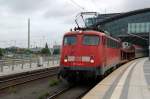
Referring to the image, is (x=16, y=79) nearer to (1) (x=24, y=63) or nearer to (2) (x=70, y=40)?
(2) (x=70, y=40)

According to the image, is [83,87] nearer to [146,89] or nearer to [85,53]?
Answer: [85,53]

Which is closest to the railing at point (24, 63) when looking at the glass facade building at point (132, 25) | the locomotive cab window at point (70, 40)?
the locomotive cab window at point (70, 40)

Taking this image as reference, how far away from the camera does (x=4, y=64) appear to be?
30.2 meters

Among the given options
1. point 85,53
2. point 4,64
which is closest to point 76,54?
point 85,53

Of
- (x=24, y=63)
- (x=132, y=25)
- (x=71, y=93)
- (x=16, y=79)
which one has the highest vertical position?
(x=132, y=25)

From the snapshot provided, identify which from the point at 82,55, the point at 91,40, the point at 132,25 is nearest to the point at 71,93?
the point at 82,55

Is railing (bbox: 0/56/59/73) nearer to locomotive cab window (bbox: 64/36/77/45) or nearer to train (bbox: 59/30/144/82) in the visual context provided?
locomotive cab window (bbox: 64/36/77/45)

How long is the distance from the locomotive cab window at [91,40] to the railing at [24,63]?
1179 centimetres

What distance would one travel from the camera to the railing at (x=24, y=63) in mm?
30891

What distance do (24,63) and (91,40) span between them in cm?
1728

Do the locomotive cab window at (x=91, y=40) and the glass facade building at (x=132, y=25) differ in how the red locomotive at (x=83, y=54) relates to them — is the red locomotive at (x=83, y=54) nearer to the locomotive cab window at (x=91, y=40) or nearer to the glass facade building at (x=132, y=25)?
the locomotive cab window at (x=91, y=40)

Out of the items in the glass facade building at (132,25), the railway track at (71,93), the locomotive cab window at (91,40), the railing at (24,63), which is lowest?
the railway track at (71,93)

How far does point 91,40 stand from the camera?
62.7 ft

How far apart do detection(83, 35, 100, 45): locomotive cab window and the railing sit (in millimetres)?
11789
